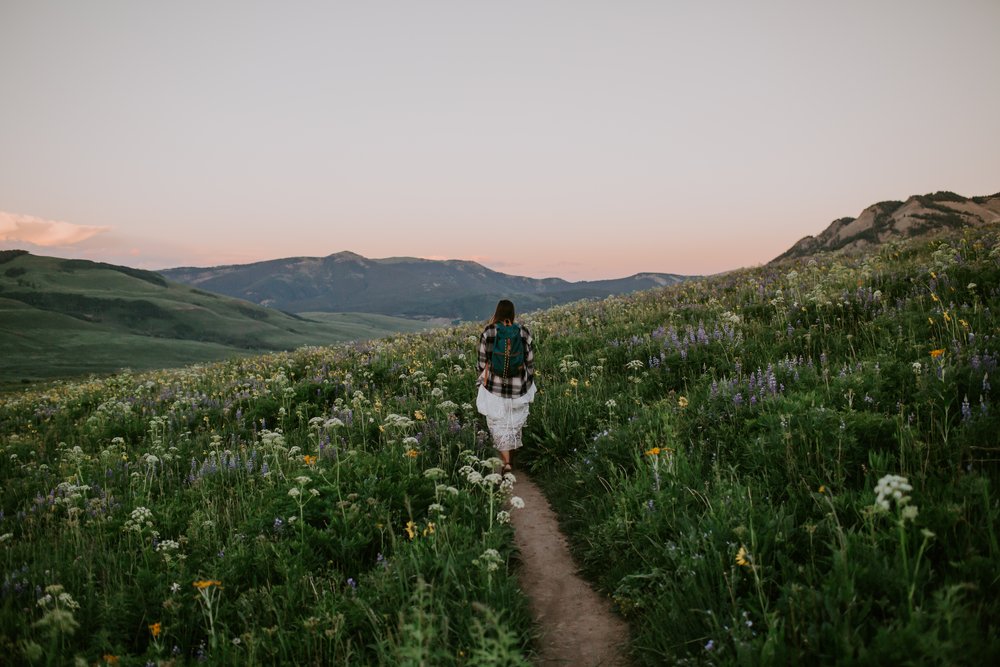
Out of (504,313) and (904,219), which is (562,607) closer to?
(504,313)

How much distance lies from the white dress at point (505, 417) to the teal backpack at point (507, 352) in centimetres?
43

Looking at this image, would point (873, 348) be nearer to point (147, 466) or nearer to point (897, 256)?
point (897, 256)

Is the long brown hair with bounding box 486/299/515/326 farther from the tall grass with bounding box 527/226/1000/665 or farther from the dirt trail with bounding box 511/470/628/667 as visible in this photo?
the dirt trail with bounding box 511/470/628/667

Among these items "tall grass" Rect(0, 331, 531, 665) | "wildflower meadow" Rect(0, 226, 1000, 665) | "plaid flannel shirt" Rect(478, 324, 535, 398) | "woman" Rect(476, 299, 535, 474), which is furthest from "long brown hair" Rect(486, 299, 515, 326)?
"tall grass" Rect(0, 331, 531, 665)

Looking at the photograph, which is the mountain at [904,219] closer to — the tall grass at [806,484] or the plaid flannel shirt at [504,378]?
the tall grass at [806,484]

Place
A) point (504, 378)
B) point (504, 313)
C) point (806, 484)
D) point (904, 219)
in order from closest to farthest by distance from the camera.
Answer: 1. point (806, 484)
2. point (504, 378)
3. point (504, 313)
4. point (904, 219)

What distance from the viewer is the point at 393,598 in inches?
162

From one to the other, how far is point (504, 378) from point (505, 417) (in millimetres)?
639

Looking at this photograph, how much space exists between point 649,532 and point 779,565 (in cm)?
114

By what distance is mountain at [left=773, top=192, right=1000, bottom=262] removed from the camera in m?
37.8

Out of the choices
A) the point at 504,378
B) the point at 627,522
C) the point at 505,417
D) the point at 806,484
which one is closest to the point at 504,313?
the point at 504,378

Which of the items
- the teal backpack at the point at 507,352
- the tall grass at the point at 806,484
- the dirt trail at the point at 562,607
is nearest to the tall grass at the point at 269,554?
the dirt trail at the point at 562,607

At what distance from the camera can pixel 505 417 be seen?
8.24 m

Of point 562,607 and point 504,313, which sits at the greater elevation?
point 504,313
